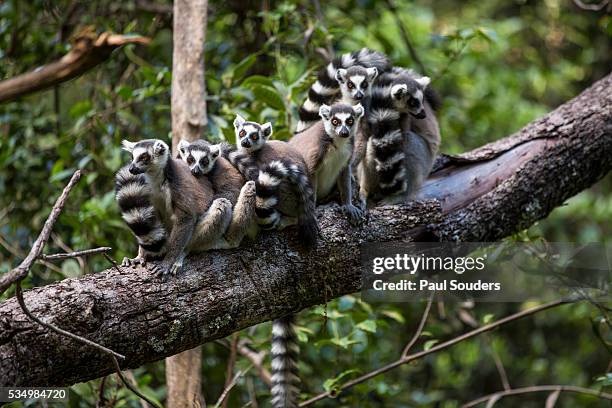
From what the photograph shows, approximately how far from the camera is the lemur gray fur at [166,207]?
12.5 feet

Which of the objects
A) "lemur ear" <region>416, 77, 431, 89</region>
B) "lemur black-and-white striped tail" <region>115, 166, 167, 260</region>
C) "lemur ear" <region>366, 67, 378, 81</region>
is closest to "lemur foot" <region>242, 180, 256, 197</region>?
"lemur black-and-white striped tail" <region>115, 166, 167, 260</region>

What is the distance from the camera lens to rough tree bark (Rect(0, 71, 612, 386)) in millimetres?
3264

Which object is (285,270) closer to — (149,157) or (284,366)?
(284,366)

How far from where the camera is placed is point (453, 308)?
23.1ft

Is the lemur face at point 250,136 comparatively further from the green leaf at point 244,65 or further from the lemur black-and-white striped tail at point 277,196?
the green leaf at point 244,65

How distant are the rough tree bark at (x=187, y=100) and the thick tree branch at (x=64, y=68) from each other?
1031 millimetres

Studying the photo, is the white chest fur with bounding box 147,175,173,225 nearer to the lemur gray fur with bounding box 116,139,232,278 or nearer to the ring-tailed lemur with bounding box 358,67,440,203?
the lemur gray fur with bounding box 116,139,232,278

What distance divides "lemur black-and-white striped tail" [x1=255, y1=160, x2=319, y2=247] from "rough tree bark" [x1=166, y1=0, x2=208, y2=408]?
1154mm

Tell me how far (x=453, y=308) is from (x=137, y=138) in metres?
3.57

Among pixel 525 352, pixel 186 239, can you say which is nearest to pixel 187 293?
pixel 186 239

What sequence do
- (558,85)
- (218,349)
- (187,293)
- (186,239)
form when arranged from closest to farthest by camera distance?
(187,293) < (186,239) < (218,349) < (558,85)

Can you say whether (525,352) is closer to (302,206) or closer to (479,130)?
(479,130)

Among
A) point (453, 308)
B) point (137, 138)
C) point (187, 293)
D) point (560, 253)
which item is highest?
point (137, 138)

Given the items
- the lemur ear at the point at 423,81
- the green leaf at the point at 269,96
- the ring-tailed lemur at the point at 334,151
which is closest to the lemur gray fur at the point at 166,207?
the ring-tailed lemur at the point at 334,151
